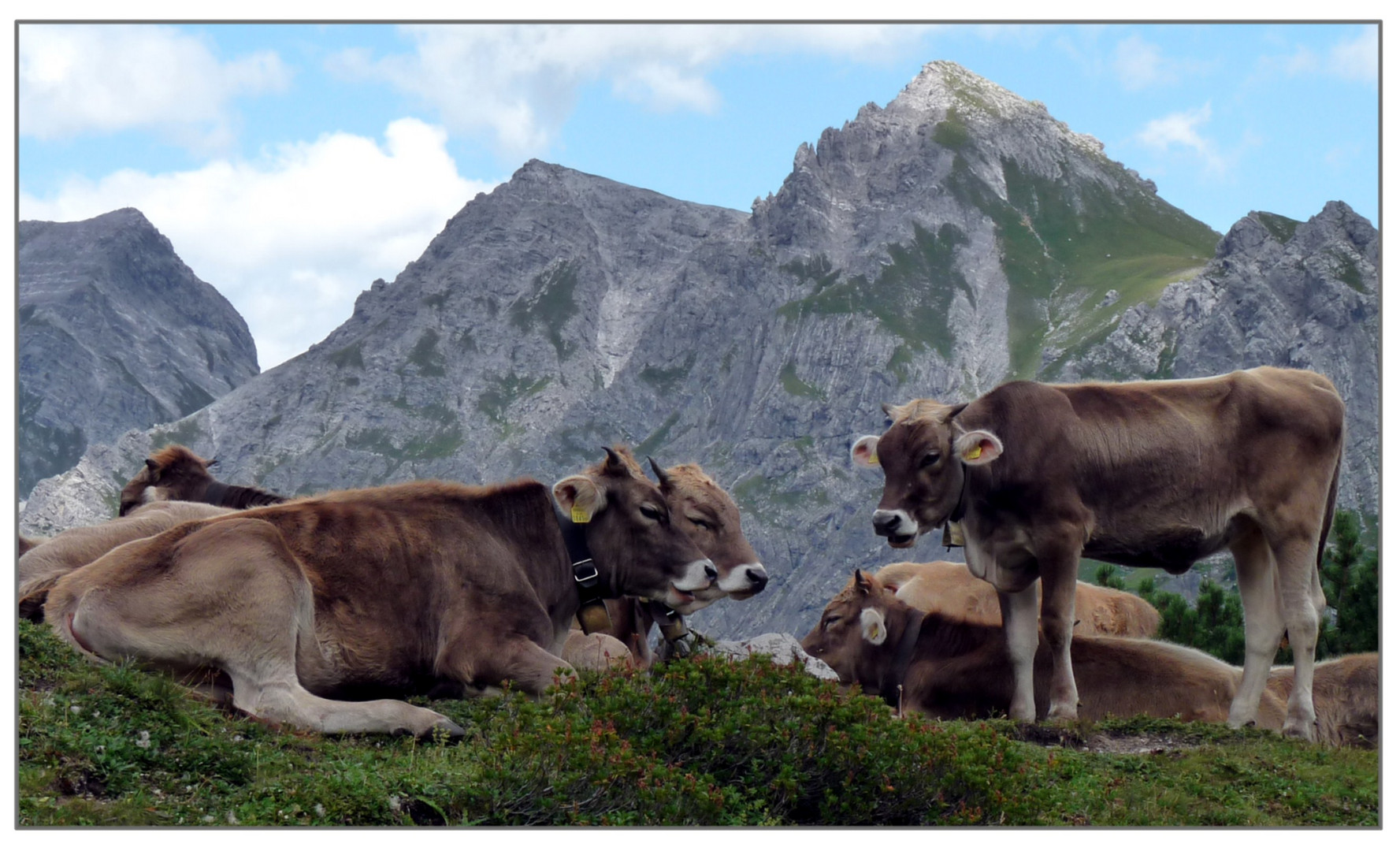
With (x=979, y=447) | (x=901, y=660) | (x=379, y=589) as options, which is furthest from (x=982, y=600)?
(x=379, y=589)

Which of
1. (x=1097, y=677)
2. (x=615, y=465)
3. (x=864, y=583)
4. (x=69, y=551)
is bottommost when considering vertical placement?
(x=1097, y=677)

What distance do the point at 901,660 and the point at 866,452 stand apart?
118 inches

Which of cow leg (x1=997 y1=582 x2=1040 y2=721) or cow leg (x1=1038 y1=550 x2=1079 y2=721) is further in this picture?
cow leg (x1=997 y1=582 x2=1040 y2=721)

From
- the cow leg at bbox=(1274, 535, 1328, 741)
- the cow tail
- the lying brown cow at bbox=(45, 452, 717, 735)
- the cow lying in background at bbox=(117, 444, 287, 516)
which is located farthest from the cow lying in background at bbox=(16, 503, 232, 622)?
the cow tail

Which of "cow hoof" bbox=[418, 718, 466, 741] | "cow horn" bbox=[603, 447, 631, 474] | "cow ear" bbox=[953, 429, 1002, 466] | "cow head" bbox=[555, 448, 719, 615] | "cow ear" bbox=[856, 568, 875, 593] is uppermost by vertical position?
"cow ear" bbox=[953, 429, 1002, 466]

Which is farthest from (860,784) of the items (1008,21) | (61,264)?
(61,264)

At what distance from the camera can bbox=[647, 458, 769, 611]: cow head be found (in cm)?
1215

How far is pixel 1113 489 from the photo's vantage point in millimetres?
13578

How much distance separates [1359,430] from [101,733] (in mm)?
19149

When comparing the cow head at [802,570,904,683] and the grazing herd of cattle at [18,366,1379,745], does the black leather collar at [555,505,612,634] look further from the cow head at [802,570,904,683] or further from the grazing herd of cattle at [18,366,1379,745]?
the cow head at [802,570,904,683]

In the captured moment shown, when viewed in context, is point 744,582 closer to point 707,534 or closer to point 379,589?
point 707,534

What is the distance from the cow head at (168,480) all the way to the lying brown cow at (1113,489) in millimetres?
12516

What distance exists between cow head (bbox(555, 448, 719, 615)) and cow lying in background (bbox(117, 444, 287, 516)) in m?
10.4

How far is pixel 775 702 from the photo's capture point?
8.97 metres
